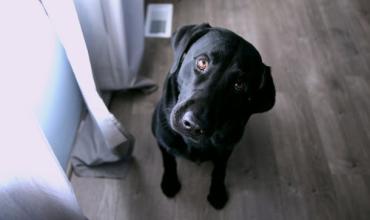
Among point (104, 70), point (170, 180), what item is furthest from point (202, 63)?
point (104, 70)

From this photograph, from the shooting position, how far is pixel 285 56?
72.7 inches

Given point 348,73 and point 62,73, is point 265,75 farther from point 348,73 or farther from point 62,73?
point 348,73

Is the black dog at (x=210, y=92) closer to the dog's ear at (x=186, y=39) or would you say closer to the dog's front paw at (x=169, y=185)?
the dog's ear at (x=186, y=39)

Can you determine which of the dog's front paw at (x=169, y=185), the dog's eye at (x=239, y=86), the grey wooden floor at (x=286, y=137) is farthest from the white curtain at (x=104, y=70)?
the dog's eye at (x=239, y=86)

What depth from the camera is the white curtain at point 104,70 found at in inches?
45.6

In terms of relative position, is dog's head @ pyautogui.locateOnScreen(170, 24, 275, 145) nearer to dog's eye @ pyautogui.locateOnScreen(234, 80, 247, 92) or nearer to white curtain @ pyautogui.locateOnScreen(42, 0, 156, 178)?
dog's eye @ pyautogui.locateOnScreen(234, 80, 247, 92)

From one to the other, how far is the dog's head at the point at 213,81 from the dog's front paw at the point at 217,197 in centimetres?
32

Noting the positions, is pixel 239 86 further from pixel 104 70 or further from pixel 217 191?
pixel 104 70

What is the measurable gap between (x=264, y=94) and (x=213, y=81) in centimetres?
24

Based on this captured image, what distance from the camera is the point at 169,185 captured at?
53.1 inches

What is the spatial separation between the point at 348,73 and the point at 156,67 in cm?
98

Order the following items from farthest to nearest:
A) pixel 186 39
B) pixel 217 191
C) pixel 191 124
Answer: pixel 217 191 < pixel 186 39 < pixel 191 124

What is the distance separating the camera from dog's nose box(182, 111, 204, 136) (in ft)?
3.12

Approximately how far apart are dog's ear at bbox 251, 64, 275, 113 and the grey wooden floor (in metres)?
0.39
